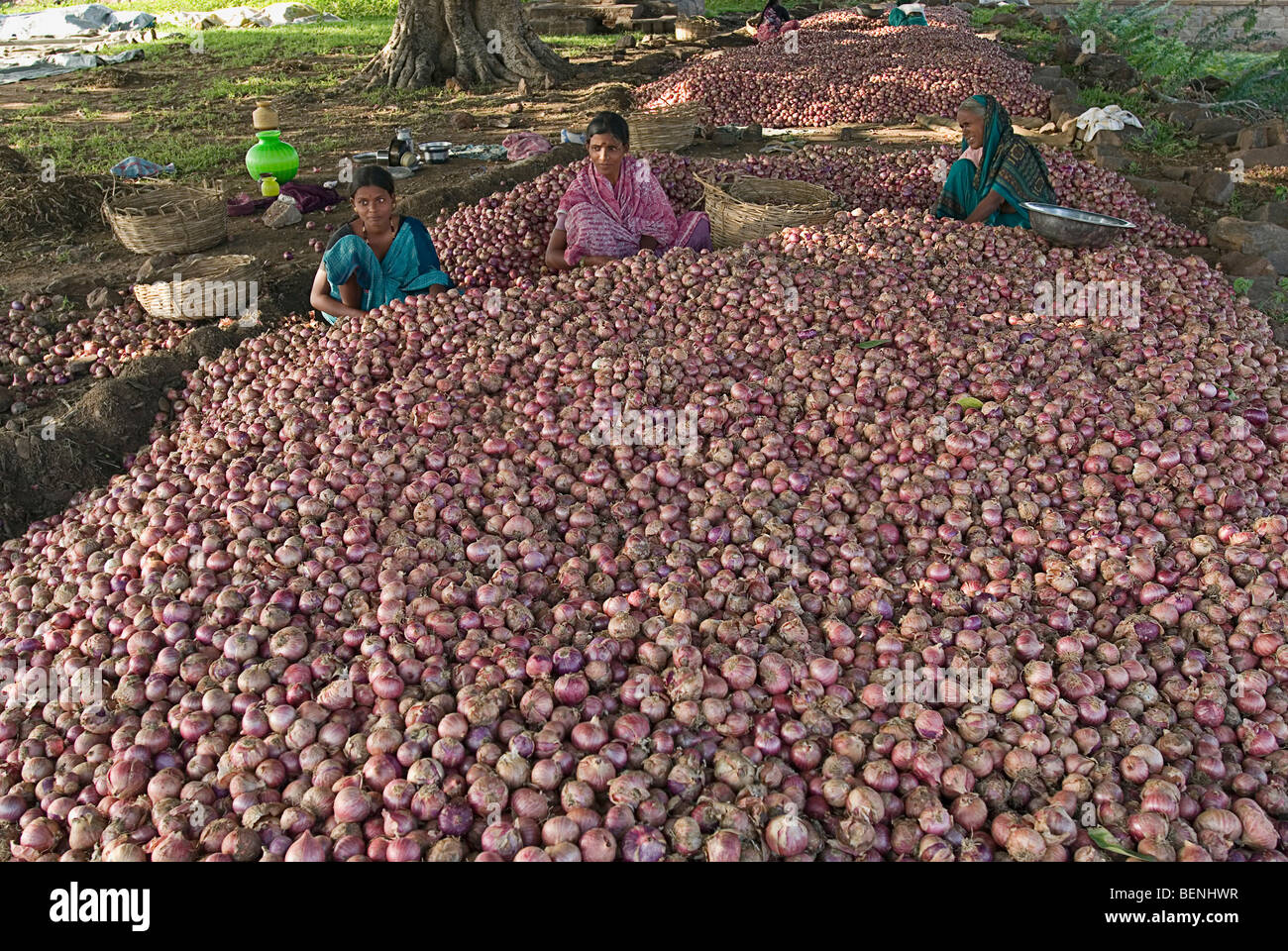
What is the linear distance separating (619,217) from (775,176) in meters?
1.60

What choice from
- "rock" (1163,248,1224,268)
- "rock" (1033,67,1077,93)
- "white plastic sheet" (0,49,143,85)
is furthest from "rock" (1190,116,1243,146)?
"white plastic sheet" (0,49,143,85)

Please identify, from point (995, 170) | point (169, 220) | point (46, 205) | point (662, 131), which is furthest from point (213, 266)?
point (995, 170)

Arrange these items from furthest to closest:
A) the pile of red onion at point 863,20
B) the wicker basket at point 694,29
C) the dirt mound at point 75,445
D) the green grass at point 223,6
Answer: the green grass at point 223,6 → the wicker basket at point 694,29 → the pile of red onion at point 863,20 → the dirt mound at point 75,445

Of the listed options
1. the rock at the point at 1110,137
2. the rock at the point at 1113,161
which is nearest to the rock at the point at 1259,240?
the rock at the point at 1113,161

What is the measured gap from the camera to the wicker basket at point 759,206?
4.63m

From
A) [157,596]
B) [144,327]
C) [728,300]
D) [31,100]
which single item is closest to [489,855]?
[157,596]

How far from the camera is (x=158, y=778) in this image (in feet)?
5.77

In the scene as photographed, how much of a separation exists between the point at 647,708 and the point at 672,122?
22.4ft

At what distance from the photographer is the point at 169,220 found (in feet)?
18.1

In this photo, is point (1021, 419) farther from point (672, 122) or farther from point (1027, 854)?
point (672, 122)

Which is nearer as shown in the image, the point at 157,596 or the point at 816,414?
the point at 157,596

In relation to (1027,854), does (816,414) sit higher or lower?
higher

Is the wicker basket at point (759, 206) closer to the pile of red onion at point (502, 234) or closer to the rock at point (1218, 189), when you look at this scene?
the pile of red onion at point (502, 234)

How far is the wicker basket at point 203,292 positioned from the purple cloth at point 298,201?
5.46ft
